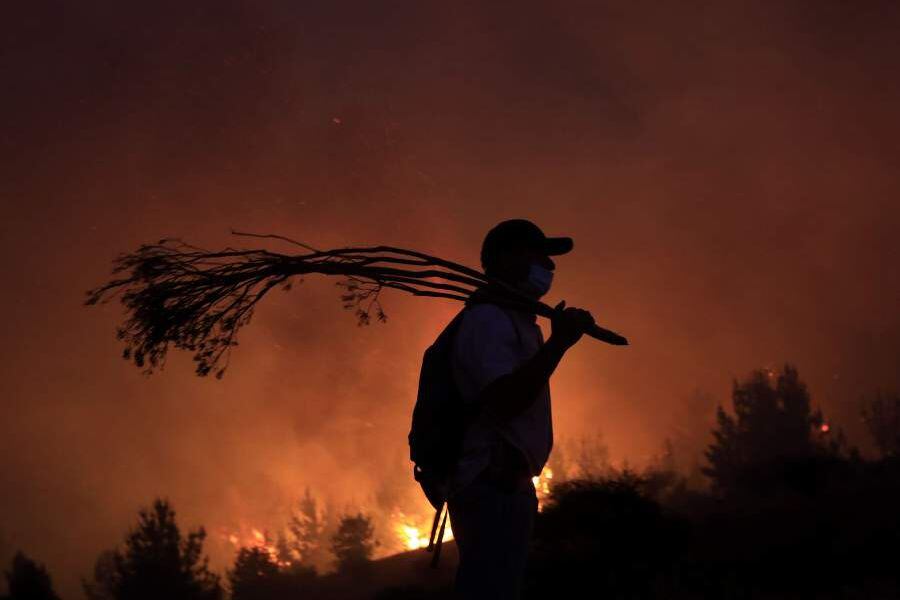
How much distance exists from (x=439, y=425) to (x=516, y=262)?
903mm

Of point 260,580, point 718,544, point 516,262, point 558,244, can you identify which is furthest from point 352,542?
point 516,262

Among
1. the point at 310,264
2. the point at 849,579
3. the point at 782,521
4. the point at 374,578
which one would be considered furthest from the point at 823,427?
the point at 310,264

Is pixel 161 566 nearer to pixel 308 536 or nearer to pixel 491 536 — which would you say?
pixel 491 536

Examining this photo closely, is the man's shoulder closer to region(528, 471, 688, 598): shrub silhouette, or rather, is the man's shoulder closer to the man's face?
the man's face

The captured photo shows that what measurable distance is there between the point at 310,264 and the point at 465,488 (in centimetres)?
174

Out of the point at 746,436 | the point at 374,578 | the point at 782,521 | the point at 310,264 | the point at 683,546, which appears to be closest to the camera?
the point at 310,264

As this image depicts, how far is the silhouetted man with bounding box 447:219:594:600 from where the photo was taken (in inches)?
111

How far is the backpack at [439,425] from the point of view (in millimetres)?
3018

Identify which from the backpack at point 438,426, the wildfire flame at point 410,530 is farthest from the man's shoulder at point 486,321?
the wildfire flame at point 410,530

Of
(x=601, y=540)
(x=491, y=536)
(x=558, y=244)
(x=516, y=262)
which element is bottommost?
(x=491, y=536)

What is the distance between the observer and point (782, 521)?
21234mm

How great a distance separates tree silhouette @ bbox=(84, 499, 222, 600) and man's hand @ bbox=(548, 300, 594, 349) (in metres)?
51.7

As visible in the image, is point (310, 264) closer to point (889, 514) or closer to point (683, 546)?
point (889, 514)

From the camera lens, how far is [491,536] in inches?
112
